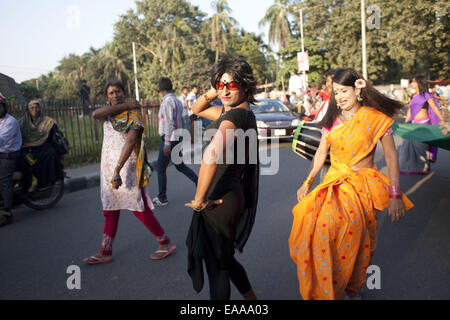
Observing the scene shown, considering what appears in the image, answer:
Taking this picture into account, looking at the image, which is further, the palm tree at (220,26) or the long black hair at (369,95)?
the palm tree at (220,26)

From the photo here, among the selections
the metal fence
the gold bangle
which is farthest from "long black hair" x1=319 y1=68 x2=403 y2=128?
the metal fence

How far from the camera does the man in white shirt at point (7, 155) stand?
516 cm

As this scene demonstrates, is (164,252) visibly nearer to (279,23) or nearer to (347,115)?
(347,115)

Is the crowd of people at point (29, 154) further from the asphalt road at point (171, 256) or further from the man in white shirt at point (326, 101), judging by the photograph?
the man in white shirt at point (326, 101)

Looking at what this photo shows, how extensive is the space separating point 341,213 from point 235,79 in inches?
44.8

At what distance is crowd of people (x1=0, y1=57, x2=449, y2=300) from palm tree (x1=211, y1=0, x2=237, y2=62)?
38477 millimetres

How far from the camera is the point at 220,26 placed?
41.6 m

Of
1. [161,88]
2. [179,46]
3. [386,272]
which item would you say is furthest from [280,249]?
[179,46]

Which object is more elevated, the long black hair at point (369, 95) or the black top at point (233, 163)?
the long black hair at point (369, 95)

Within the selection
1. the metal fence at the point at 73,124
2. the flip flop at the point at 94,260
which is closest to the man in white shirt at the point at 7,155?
the flip flop at the point at 94,260

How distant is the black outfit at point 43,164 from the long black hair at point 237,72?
168 inches

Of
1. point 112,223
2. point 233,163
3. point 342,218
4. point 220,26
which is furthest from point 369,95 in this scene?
point 220,26

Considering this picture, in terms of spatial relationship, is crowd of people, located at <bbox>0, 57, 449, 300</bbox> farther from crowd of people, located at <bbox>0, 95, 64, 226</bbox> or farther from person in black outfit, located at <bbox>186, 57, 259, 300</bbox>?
crowd of people, located at <bbox>0, 95, 64, 226</bbox>
